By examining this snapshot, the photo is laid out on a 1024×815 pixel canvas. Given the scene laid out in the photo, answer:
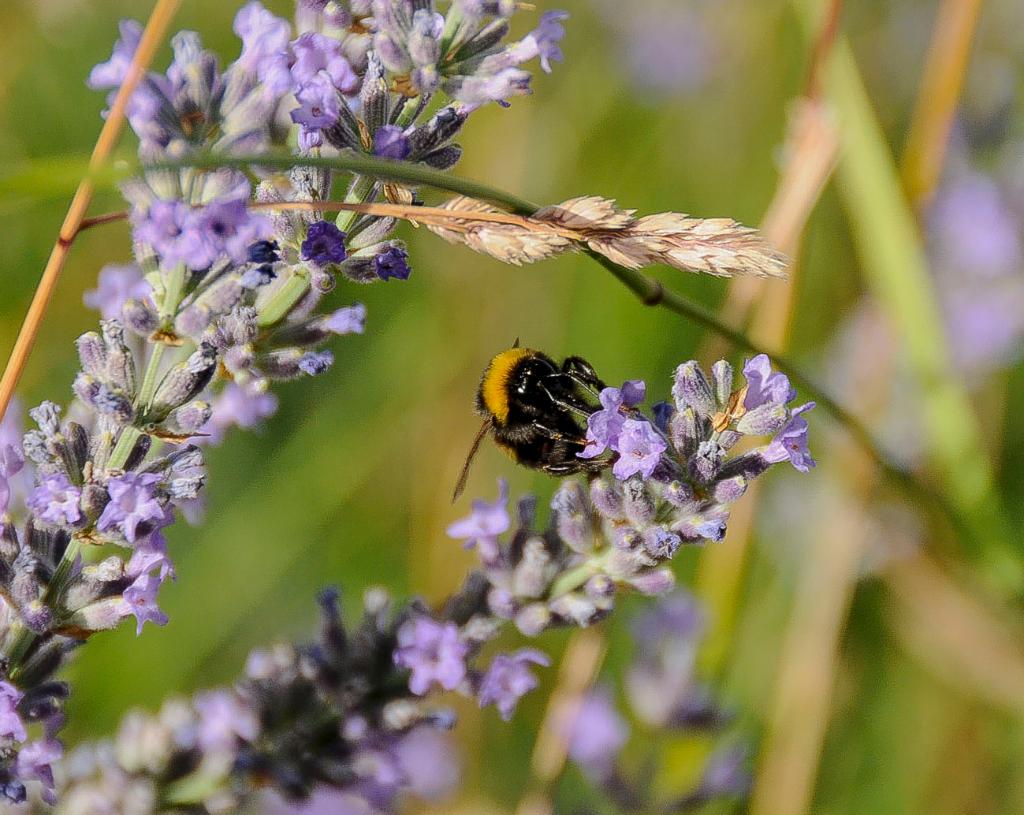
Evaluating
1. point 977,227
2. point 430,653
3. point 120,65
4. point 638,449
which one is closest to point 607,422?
point 638,449

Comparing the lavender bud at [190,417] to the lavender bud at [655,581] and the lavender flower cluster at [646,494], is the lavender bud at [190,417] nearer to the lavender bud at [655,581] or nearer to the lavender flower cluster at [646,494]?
the lavender flower cluster at [646,494]

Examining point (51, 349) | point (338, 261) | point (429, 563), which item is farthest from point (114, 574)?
point (51, 349)

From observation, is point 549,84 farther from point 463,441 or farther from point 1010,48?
point 1010,48

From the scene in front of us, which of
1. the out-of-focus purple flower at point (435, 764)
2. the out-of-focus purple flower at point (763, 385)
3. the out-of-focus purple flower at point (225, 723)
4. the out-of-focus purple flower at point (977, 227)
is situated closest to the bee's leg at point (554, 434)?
the out-of-focus purple flower at point (763, 385)

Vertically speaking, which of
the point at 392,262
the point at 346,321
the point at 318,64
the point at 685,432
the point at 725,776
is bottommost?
the point at 725,776

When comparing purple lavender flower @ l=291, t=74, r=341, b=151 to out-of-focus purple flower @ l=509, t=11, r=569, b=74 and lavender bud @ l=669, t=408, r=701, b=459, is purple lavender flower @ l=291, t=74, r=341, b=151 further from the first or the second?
lavender bud @ l=669, t=408, r=701, b=459

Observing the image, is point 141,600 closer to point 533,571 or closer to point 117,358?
point 117,358
